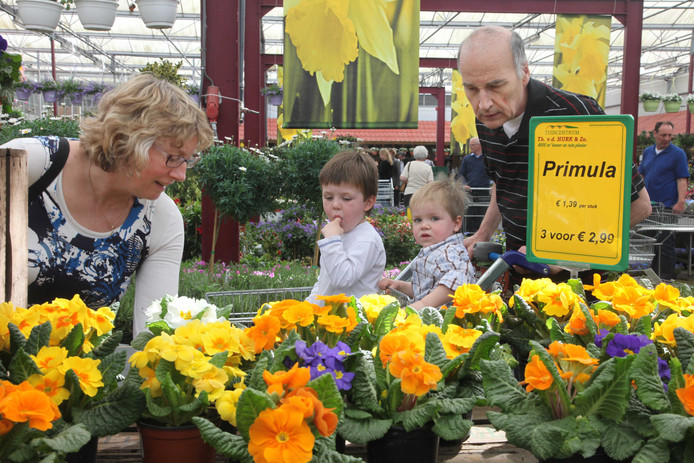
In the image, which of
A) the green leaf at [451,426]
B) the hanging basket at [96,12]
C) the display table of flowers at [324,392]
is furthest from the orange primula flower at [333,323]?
the hanging basket at [96,12]

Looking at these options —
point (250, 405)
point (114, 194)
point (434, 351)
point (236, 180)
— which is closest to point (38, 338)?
point (250, 405)

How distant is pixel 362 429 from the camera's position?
39.9 inches

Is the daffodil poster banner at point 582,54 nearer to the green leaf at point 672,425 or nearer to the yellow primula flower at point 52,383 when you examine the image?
the green leaf at point 672,425

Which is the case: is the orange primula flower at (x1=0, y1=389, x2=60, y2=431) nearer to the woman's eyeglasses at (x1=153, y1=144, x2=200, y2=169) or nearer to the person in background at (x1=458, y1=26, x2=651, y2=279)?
the woman's eyeglasses at (x1=153, y1=144, x2=200, y2=169)

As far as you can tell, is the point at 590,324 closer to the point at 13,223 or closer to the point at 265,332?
the point at 265,332

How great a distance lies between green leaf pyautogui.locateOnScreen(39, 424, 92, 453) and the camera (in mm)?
870

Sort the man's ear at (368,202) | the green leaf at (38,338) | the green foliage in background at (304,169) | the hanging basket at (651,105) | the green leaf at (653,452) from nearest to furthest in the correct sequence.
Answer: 1. the green leaf at (653,452)
2. the green leaf at (38,338)
3. the man's ear at (368,202)
4. the green foliage in background at (304,169)
5. the hanging basket at (651,105)

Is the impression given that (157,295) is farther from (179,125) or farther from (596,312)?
(596,312)

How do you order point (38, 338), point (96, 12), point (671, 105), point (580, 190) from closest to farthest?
point (38, 338), point (580, 190), point (96, 12), point (671, 105)

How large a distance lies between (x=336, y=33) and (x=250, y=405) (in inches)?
188

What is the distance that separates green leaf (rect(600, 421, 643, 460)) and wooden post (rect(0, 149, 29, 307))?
3.55ft

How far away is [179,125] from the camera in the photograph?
1.75 metres

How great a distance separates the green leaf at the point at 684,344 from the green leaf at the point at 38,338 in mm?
1083

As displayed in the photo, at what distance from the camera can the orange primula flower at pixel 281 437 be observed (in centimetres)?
82
